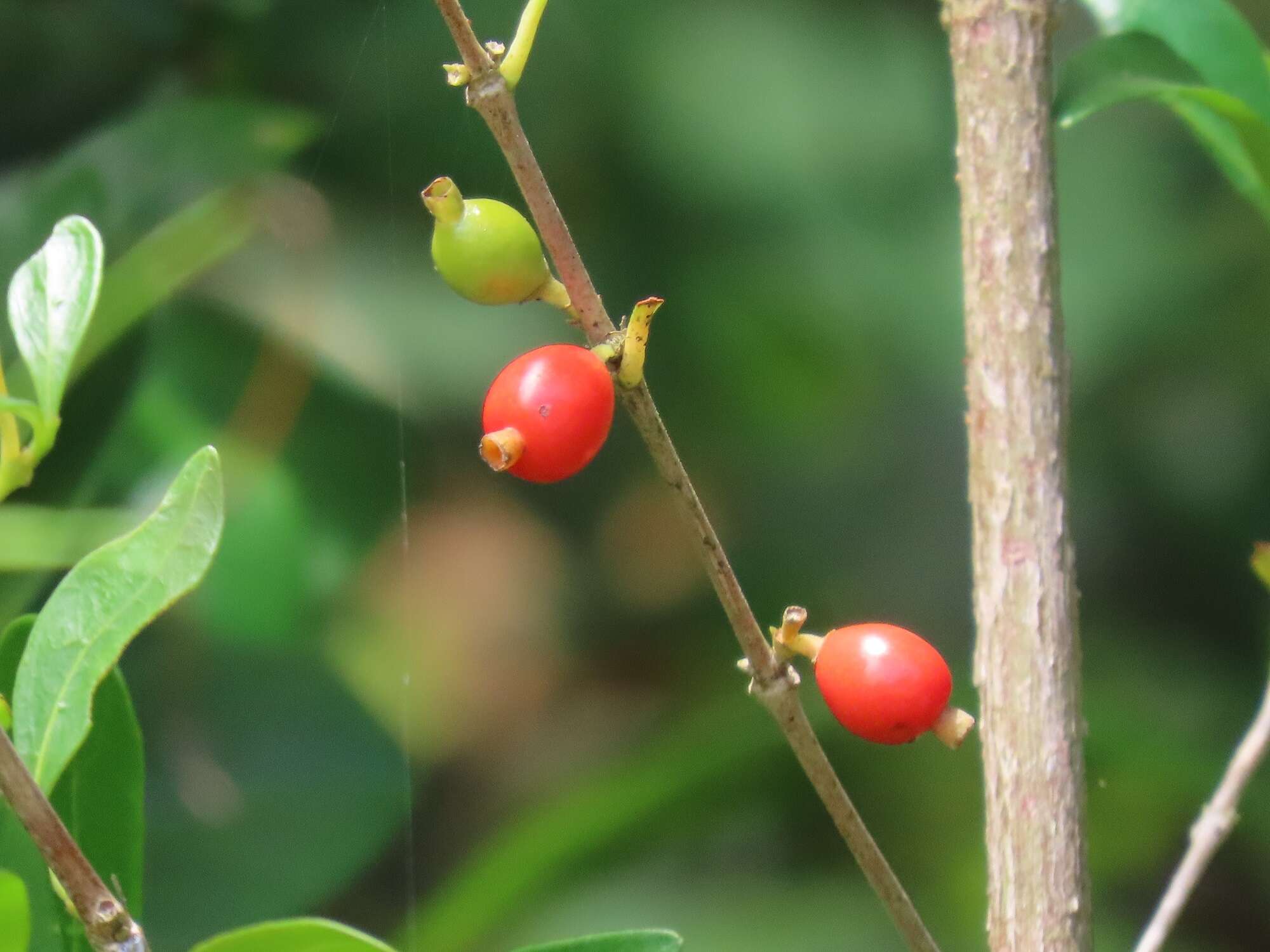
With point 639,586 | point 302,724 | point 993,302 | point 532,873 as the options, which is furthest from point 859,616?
point 993,302

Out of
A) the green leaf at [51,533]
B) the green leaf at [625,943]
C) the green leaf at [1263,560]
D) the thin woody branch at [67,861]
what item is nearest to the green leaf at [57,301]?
the thin woody branch at [67,861]

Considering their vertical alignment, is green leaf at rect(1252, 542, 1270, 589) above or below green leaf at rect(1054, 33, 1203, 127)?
below

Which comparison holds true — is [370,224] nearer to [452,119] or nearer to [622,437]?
[452,119]

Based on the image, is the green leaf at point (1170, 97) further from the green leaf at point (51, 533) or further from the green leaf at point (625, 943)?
the green leaf at point (51, 533)

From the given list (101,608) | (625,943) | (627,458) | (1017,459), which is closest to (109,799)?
(101,608)

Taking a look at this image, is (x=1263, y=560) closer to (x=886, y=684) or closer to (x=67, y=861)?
(x=886, y=684)

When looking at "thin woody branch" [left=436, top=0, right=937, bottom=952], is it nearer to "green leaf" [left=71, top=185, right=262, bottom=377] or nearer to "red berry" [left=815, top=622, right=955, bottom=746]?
"red berry" [left=815, top=622, right=955, bottom=746]

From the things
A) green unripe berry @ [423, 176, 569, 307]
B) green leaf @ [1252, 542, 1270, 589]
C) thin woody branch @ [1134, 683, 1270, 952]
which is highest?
green unripe berry @ [423, 176, 569, 307]

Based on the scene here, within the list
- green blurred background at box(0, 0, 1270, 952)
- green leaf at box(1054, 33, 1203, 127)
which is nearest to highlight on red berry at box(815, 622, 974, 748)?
green leaf at box(1054, 33, 1203, 127)
